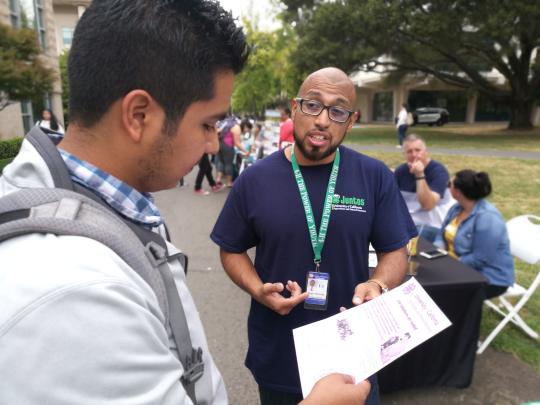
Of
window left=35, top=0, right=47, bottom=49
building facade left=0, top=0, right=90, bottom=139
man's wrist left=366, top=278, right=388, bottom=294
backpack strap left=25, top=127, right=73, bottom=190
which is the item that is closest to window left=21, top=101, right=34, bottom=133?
building facade left=0, top=0, right=90, bottom=139

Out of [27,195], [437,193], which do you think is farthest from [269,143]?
[27,195]

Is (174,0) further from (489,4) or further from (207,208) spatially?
(489,4)

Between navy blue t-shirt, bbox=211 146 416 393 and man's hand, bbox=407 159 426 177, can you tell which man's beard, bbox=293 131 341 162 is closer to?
navy blue t-shirt, bbox=211 146 416 393

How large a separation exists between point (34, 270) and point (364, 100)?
4532 cm

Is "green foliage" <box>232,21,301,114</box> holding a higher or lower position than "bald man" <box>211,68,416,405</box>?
higher

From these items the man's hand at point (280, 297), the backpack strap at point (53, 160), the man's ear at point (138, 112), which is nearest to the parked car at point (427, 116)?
the man's hand at point (280, 297)

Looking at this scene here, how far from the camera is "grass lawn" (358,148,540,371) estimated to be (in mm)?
3391

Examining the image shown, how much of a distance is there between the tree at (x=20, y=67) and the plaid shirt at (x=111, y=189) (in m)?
9.47

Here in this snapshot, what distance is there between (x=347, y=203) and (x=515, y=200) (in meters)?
7.71

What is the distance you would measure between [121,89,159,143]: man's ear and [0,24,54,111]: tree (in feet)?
31.2

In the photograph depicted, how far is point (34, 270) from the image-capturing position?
601 millimetres

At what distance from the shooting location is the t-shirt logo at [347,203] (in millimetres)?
1853

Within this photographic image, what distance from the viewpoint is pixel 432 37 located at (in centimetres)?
1986

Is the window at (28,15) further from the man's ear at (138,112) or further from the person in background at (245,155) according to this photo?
the man's ear at (138,112)
